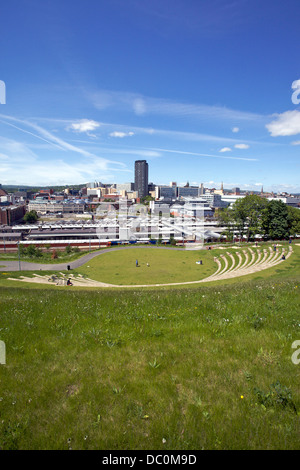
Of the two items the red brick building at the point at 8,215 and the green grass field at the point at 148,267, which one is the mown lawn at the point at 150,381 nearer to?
the green grass field at the point at 148,267

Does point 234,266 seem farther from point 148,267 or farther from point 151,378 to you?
point 151,378

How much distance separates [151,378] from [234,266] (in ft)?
115

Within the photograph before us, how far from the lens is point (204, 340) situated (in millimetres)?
6711

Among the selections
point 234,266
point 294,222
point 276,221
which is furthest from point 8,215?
point 294,222

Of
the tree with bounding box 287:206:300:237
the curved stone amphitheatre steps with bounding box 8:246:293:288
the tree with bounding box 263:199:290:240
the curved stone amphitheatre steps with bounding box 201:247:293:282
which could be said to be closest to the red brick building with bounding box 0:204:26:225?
the curved stone amphitheatre steps with bounding box 8:246:293:288

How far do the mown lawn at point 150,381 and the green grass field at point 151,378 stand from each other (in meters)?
0.02

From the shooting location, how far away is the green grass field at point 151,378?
152 inches

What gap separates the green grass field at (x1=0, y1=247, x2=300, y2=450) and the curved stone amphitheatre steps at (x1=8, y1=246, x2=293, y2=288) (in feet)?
72.3

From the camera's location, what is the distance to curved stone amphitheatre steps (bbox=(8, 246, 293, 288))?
31169 millimetres

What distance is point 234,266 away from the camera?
37375 mm

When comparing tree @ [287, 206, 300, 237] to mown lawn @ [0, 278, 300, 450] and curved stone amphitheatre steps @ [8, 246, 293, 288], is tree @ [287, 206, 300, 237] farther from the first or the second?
mown lawn @ [0, 278, 300, 450]
